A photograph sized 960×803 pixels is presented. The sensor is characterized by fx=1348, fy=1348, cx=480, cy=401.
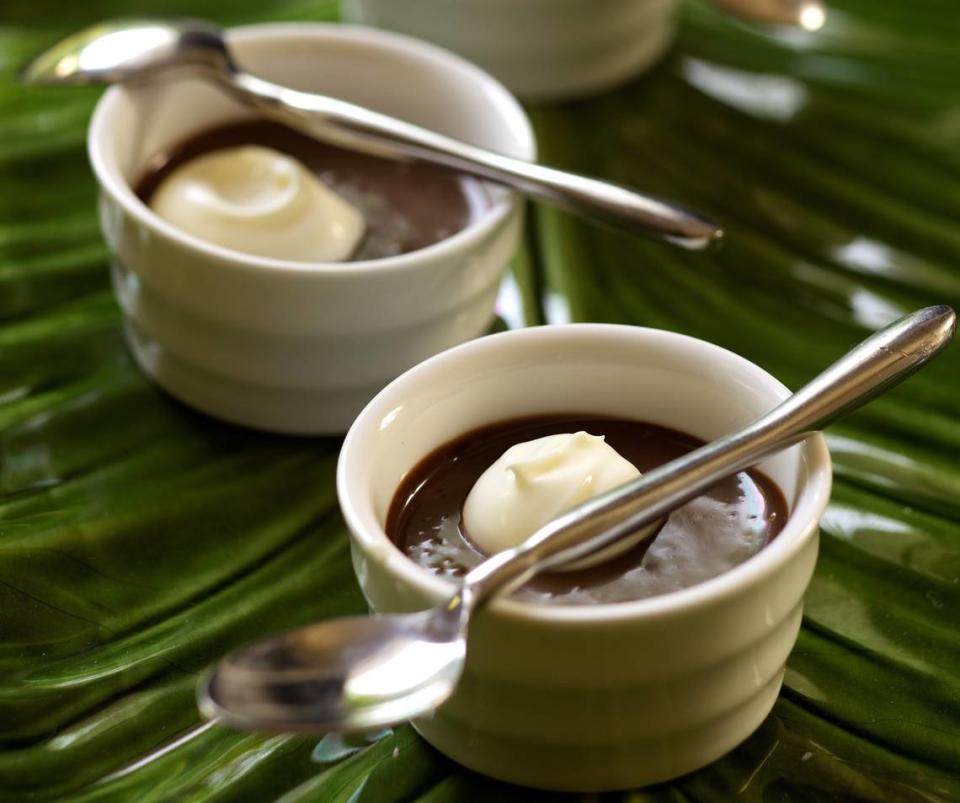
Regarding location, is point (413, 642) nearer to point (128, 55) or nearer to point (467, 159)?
point (467, 159)

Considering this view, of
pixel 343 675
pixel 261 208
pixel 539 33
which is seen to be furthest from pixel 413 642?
pixel 539 33

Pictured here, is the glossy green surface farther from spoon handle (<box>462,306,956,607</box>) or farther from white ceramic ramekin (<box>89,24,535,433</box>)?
spoon handle (<box>462,306,956,607</box>)

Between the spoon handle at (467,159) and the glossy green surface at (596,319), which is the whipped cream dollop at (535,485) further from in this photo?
the spoon handle at (467,159)

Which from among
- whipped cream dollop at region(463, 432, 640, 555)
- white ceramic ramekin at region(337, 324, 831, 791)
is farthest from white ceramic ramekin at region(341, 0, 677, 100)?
whipped cream dollop at region(463, 432, 640, 555)

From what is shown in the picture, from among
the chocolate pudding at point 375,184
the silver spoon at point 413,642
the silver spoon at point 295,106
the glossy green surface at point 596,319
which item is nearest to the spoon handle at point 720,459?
the silver spoon at point 413,642

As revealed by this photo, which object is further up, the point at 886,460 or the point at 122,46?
the point at 122,46

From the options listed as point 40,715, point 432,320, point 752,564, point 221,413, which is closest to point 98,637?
point 40,715

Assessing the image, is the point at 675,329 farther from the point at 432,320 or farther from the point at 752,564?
the point at 752,564
